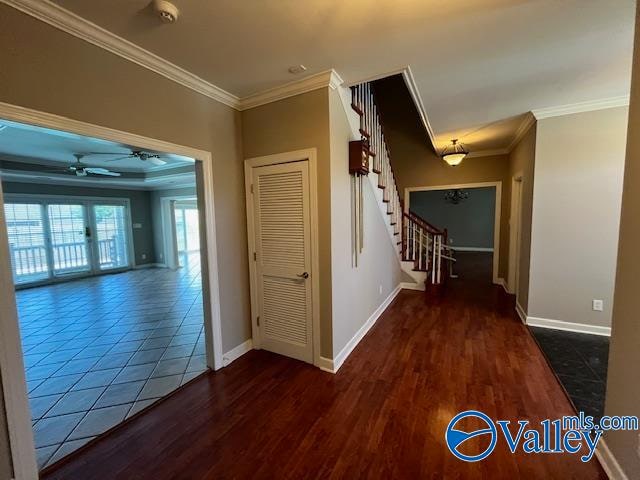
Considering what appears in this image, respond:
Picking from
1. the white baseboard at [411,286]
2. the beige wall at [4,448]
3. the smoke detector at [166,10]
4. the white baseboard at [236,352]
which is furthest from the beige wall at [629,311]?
the white baseboard at [411,286]

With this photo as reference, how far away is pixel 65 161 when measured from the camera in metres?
5.15

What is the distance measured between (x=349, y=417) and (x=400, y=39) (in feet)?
8.92

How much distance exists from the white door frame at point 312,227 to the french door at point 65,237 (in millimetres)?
6391

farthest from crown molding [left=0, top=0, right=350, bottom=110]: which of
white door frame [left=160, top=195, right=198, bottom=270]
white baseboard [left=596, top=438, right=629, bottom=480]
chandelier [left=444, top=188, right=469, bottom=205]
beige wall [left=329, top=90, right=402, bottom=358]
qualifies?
chandelier [left=444, top=188, right=469, bottom=205]

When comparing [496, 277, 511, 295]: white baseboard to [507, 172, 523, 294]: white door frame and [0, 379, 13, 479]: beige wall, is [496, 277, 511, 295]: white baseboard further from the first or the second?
[0, 379, 13, 479]: beige wall

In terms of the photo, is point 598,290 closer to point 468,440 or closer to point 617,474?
point 617,474

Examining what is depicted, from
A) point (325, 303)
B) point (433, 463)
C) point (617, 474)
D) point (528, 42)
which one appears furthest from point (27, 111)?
point (617, 474)

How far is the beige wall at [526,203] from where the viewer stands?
3398 millimetres

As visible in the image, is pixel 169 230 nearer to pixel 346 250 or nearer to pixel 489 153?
pixel 346 250

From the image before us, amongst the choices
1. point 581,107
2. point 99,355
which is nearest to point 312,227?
point 99,355

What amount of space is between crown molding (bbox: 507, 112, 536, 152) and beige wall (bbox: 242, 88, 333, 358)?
111 inches

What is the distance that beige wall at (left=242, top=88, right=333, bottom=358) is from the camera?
232 centimetres

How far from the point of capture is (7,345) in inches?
53.7

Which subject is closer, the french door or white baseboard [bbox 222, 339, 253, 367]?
white baseboard [bbox 222, 339, 253, 367]
